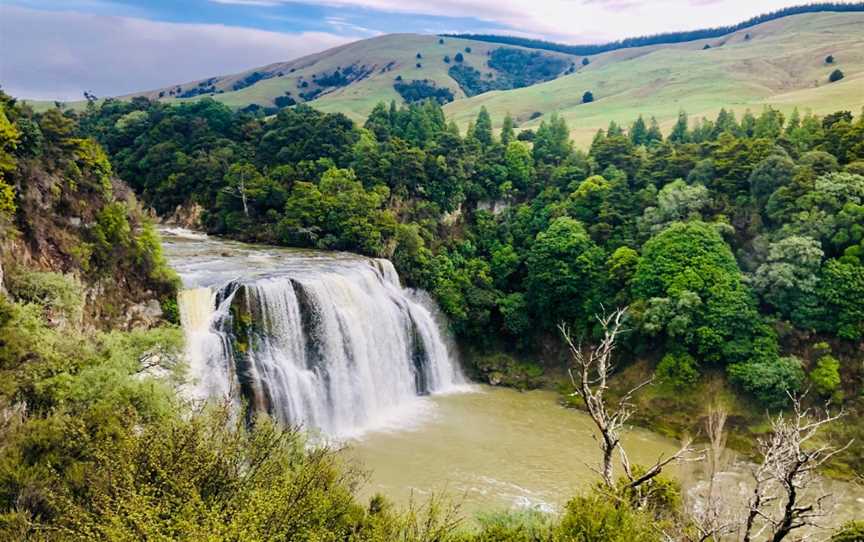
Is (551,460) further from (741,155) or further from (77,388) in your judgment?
(741,155)

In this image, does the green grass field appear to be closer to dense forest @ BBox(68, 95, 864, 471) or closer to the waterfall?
dense forest @ BBox(68, 95, 864, 471)

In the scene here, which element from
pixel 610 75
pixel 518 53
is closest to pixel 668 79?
pixel 610 75

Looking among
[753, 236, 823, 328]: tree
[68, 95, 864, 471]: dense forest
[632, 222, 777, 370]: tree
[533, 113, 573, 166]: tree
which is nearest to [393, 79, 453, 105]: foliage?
[533, 113, 573, 166]: tree

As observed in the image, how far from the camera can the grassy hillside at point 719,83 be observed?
8069cm

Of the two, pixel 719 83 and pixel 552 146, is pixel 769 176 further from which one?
pixel 719 83

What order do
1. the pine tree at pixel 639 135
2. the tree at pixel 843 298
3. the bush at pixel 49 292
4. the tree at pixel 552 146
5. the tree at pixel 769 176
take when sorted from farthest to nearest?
the pine tree at pixel 639 135, the tree at pixel 552 146, the tree at pixel 769 176, the tree at pixel 843 298, the bush at pixel 49 292

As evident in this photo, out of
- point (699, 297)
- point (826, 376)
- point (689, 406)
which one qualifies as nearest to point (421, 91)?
point (699, 297)

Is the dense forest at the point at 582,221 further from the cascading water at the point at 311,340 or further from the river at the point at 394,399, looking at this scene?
the cascading water at the point at 311,340

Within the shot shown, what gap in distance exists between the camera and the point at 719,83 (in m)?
98.9

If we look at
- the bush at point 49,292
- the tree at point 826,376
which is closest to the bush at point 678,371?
the tree at point 826,376

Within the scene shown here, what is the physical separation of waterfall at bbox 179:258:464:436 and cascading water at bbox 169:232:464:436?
0.04 m

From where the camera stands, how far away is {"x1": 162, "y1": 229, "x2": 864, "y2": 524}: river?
22.3 metres

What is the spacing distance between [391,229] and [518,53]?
16314 centimetres

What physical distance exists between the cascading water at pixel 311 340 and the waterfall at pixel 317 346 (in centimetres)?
4
